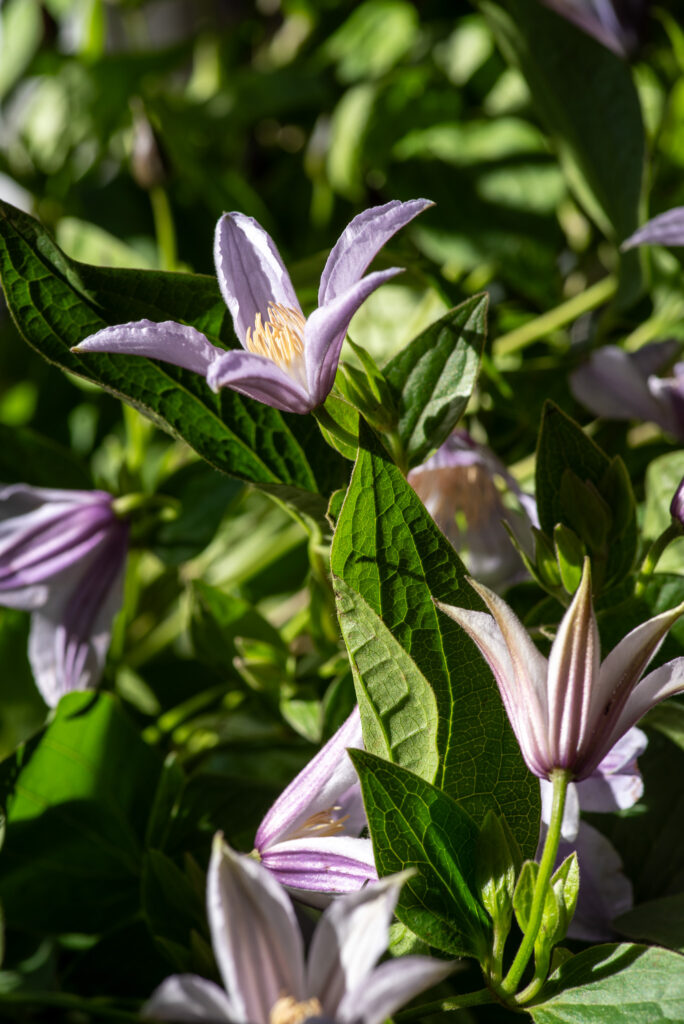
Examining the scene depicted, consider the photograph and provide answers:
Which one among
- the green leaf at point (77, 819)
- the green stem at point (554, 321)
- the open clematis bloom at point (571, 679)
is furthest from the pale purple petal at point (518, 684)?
the green stem at point (554, 321)

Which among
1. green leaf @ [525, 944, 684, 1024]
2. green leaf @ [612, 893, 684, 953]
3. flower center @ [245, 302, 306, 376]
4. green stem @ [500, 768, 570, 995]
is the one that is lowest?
green leaf @ [612, 893, 684, 953]

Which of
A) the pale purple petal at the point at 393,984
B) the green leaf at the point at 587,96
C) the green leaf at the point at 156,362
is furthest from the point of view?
the green leaf at the point at 587,96

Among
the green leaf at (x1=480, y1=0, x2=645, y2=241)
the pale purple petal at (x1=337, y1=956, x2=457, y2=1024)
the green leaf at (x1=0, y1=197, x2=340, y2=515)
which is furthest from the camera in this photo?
the green leaf at (x1=480, y1=0, x2=645, y2=241)

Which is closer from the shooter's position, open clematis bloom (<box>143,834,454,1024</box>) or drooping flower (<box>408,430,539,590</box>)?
open clematis bloom (<box>143,834,454,1024</box>)

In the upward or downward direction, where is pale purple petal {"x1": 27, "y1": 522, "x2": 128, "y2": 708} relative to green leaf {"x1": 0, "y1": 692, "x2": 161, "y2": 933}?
upward

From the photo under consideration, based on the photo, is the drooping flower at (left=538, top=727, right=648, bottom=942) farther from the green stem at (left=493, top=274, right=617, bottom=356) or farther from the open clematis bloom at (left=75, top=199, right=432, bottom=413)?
the green stem at (left=493, top=274, right=617, bottom=356)

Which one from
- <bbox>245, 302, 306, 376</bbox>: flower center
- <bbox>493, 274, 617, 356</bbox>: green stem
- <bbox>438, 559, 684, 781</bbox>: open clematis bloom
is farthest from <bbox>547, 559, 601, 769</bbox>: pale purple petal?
<bbox>493, 274, 617, 356</bbox>: green stem

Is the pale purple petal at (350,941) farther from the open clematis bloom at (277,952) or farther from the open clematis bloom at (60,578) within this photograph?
the open clematis bloom at (60,578)

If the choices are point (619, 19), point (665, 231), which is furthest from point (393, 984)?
point (619, 19)
